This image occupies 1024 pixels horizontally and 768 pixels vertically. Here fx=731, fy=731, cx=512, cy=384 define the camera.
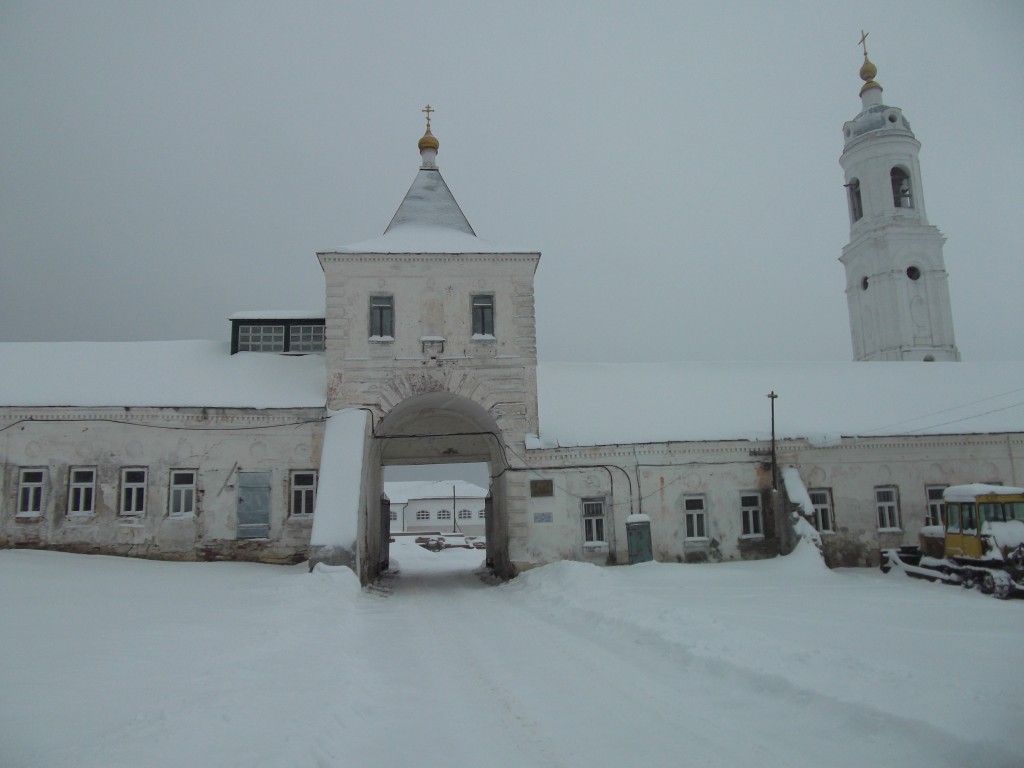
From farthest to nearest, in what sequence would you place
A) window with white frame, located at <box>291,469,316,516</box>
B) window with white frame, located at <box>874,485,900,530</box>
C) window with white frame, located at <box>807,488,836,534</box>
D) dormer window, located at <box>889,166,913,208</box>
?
dormer window, located at <box>889,166,913,208</box> < window with white frame, located at <box>874,485,900,530</box> < window with white frame, located at <box>807,488,836,534</box> < window with white frame, located at <box>291,469,316,516</box>

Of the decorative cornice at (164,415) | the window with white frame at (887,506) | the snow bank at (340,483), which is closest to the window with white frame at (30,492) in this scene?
the decorative cornice at (164,415)

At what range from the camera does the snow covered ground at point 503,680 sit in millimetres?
5797

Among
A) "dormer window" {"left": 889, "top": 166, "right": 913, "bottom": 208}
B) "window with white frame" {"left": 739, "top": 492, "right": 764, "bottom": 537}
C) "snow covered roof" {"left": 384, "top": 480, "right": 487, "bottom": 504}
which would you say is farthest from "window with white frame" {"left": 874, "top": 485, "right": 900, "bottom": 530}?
"snow covered roof" {"left": 384, "top": 480, "right": 487, "bottom": 504}

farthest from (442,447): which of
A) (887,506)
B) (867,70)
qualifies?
(867,70)

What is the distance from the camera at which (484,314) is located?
23.2 metres

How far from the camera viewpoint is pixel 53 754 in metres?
5.07

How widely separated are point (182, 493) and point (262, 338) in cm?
682

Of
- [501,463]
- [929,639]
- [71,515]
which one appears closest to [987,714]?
[929,639]

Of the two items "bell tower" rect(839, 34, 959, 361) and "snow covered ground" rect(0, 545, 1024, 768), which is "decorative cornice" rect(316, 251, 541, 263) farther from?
"bell tower" rect(839, 34, 959, 361)

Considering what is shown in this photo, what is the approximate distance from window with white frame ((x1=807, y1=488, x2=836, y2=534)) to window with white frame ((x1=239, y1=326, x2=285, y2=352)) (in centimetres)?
1864

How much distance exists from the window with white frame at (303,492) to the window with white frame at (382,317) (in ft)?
15.2

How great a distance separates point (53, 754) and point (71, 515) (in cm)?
1798

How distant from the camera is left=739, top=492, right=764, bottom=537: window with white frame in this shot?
22719 millimetres

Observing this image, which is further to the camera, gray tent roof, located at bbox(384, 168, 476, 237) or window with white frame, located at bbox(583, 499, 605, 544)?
gray tent roof, located at bbox(384, 168, 476, 237)
